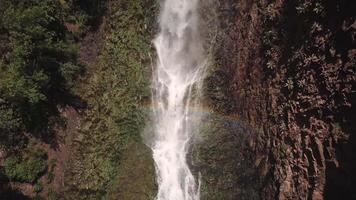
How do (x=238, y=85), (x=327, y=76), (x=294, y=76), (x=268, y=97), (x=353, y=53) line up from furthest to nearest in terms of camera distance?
(x=238, y=85), (x=268, y=97), (x=294, y=76), (x=327, y=76), (x=353, y=53)

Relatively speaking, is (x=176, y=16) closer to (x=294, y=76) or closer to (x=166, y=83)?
(x=166, y=83)

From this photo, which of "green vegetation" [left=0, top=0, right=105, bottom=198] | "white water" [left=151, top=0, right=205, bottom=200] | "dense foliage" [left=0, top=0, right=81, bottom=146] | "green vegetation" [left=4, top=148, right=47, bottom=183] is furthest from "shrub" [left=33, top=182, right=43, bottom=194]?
"white water" [left=151, top=0, right=205, bottom=200]

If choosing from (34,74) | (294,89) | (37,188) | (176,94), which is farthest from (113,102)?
(294,89)

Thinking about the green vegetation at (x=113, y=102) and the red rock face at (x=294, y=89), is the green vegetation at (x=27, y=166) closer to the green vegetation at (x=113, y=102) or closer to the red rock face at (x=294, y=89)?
the green vegetation at (x=113, y=102)

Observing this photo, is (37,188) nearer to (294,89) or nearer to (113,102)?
(113,102)

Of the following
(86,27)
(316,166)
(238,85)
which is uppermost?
(86,27)

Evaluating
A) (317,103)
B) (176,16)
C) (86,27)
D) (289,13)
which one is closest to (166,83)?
(176,16)
